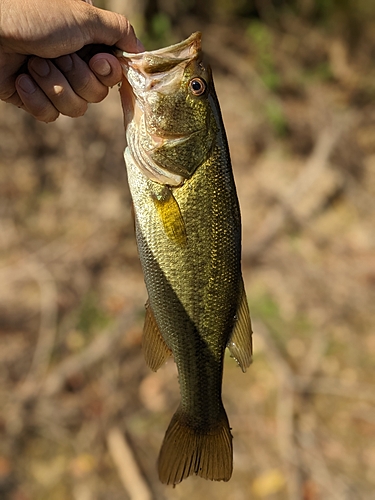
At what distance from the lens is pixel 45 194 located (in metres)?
6.29

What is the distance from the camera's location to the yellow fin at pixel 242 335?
1844 millimetres

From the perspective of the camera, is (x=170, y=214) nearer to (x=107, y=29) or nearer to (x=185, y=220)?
(x=185, y=220)

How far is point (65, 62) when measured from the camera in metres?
1.86

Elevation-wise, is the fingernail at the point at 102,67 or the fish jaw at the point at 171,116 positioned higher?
the fingernail at the point at 102,67

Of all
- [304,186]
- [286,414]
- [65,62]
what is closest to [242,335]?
[65,62]

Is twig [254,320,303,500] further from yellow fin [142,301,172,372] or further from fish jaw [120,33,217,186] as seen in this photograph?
fish jaw [120,33,217,186]

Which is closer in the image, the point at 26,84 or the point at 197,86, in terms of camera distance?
the point at 197,86

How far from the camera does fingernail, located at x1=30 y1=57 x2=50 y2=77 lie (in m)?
1.86

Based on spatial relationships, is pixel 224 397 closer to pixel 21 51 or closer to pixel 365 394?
pixel 365 394

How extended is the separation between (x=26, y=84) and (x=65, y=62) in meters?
0.18

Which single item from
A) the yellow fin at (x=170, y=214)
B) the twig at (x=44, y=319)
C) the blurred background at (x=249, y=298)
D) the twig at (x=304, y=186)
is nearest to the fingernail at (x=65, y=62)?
the yellow fin at (x=170, y=214)

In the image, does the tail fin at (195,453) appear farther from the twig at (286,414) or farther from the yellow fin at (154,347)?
the twig at (286,414)

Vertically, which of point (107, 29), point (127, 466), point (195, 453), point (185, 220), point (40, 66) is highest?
point (107, 29)

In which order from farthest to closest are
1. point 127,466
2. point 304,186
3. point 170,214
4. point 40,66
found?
point 304,186 < point 127,466 < point 40,66 < point 170,214
